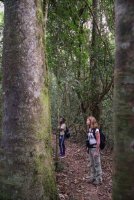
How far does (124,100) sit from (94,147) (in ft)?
21.3

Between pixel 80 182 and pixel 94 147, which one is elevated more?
pixel 94 147

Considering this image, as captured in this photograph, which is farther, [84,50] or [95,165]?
[84,50]

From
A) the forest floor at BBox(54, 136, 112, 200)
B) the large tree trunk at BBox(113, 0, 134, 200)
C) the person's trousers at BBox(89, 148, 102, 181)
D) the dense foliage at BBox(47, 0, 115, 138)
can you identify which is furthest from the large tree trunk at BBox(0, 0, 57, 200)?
the dense foliage at BBox(47, 0, 115, 138)

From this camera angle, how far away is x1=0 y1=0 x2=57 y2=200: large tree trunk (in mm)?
6254

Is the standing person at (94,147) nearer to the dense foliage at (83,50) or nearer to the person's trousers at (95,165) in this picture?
the person's trousers at (95,165)

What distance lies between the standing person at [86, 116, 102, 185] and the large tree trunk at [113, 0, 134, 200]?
605 cm

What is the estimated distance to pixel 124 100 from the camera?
339 cm

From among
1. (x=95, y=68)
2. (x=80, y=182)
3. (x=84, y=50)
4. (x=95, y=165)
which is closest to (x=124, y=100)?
(x=95, y=165)

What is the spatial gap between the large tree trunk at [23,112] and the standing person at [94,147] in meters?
3.11

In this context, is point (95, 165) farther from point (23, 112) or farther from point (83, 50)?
point (83, 50)

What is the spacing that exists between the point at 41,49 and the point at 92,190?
4.47 m

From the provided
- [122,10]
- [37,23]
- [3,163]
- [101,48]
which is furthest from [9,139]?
[101,48]

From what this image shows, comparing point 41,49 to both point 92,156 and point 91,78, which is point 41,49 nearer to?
point 92,156

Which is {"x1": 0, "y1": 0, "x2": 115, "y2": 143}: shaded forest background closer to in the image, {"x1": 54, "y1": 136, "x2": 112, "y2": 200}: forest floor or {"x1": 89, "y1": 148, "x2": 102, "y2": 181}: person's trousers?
{"x1": 54, "y1": 136, "x2": 112, "y2": 200}: forest floor
